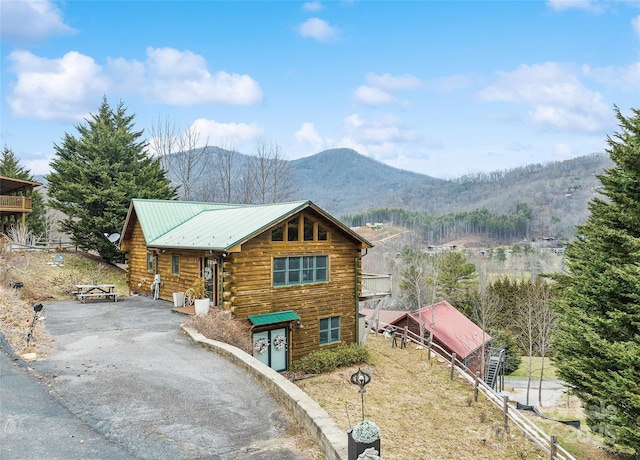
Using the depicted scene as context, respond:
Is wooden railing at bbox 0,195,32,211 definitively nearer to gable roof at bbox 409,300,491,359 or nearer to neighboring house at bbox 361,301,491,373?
neighboring house at bbox 361,301,491,373

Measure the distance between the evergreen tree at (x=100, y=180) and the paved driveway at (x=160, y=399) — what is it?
62.1 ft

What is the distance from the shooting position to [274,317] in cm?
1728

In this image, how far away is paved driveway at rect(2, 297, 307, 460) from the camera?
6.98 m

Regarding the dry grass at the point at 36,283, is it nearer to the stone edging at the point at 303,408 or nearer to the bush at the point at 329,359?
the stone edging at the point at 303,408

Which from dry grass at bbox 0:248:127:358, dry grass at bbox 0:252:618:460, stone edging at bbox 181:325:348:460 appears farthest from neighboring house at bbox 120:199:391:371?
stone edging at bbox 181:325:348:460

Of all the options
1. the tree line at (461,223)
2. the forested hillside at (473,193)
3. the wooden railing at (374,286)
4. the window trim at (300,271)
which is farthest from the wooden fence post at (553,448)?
the tree line at (461,223)

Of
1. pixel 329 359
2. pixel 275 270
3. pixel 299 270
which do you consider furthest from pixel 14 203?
pixel 329 359

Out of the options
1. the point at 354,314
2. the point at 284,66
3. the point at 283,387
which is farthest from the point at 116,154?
the point at 283,387

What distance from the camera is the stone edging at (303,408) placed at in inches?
264

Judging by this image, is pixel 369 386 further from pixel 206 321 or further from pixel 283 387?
pixel 283 387

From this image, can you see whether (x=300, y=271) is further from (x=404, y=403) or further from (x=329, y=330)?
(x=404, y=403)

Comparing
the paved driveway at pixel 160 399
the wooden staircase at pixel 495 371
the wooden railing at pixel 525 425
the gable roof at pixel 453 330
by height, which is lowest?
the wooden staircase at pixel 495 371

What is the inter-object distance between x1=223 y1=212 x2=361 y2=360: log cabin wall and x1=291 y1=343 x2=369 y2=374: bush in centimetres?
41

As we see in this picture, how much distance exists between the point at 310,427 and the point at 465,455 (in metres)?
6.71
